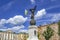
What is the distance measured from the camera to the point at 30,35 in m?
39.2

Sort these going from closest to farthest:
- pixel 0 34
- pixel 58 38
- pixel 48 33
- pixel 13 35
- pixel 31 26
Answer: pixel 31 26 → pixel 48 33 → pixel 58 38 → pixel 0 34 → pixel 13 35

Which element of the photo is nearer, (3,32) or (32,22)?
(32,22)

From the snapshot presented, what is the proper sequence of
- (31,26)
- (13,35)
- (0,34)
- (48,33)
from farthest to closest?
(13,35), (0,34), (48,33), (31,26)

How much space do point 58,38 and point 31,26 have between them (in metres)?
53.9

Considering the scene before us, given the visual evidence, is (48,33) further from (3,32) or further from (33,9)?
(3,32)

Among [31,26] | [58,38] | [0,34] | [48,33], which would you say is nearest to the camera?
[31,26]

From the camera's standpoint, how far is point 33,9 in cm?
3944

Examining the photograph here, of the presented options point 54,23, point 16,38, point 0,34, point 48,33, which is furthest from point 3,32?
point 48,33

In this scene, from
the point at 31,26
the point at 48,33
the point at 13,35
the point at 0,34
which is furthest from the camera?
the point at 13,35

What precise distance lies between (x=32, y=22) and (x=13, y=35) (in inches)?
4196

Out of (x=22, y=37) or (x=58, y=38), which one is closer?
(x=58, y=38)

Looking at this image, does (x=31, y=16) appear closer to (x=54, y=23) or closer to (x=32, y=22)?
(x=32, y=22)

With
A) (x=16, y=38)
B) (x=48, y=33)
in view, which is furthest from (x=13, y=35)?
(x=48, y=33)

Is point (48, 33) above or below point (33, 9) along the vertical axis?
below
